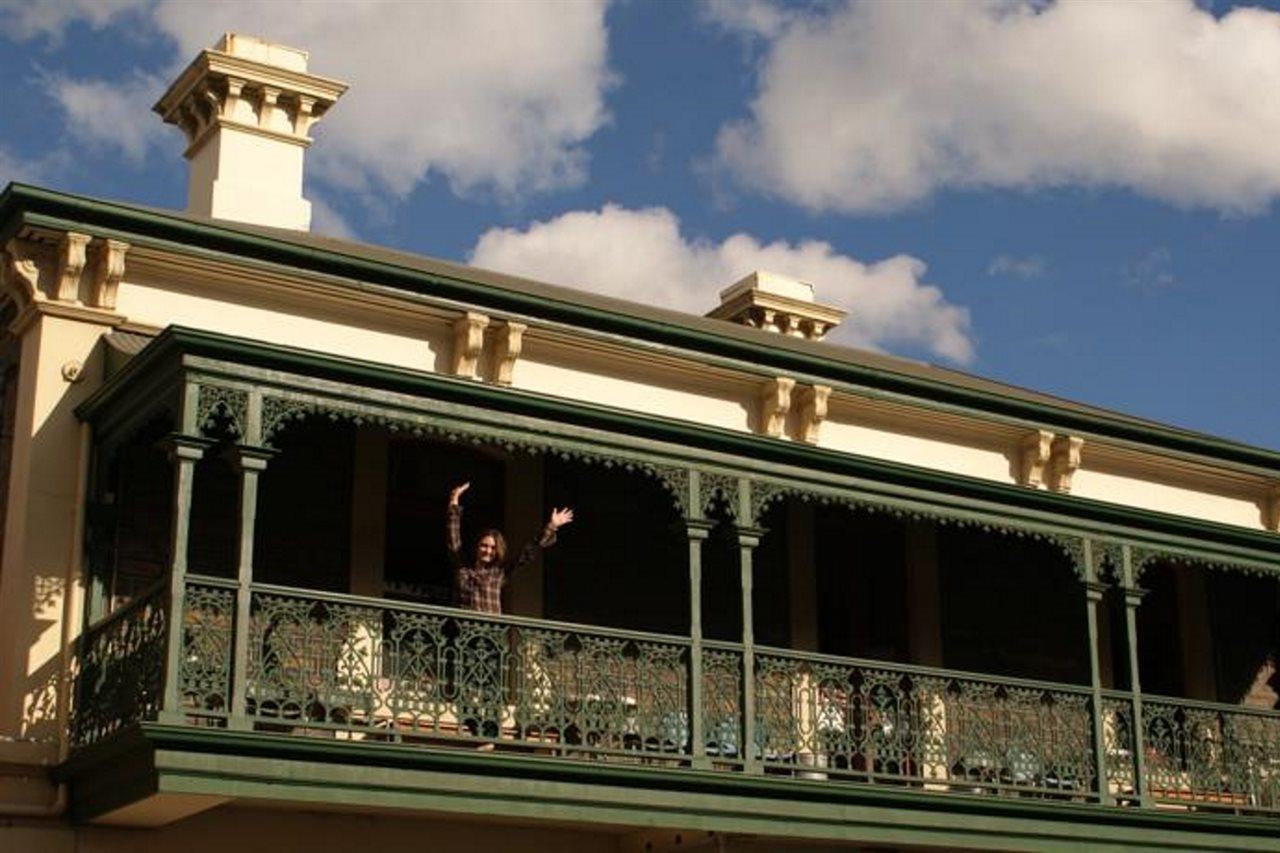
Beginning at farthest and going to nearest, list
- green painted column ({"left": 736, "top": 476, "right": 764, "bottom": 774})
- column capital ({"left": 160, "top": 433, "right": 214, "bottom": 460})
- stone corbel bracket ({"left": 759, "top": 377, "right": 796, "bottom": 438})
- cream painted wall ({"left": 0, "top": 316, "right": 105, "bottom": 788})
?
stone corbel bracket ({"left": 759, "top": 377, "right": 796, "bottom": 438}), green painted column ({"left": 736, "top": 476, "right": 764, "bottom": 774}), cream painted wall ({"left": 0, "top": 316, "right": 105, "bottom": 788}), column capital ({"left": 160, "top": 433, "right": 214, "bottom": 460})

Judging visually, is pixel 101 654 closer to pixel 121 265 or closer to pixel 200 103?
pixel 121 265

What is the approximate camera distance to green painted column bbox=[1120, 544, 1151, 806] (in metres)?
17.3

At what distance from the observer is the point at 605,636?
1509cm

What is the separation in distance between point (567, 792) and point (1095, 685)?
15.9 feet

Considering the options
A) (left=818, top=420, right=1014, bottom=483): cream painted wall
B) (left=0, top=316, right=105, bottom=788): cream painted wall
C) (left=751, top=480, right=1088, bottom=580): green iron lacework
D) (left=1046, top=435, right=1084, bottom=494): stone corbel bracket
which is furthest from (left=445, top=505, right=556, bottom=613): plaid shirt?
(left=1046, top=435, right=1084, bottom=494): stone corbel bracket

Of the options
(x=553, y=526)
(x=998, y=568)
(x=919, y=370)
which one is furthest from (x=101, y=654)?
(x=919, y=370)

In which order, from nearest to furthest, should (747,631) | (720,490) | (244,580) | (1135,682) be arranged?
(244,580), (747,631), (720,490), (1135,682)

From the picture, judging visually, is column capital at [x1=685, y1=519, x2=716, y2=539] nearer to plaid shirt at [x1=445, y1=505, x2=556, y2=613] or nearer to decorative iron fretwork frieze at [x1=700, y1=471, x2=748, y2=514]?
decorative iron fretwork frieze at [x1=700, y1=471, x2=748, y2=514]

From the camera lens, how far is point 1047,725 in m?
17.1

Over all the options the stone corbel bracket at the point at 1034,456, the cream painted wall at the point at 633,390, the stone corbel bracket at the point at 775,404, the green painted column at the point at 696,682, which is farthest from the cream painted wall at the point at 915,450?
the green painted column at the point at 696,682

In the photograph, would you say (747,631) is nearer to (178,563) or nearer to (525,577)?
(525,577)

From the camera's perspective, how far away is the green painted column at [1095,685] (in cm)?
1706

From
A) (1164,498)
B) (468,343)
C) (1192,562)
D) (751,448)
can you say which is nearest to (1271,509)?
(1164,498)

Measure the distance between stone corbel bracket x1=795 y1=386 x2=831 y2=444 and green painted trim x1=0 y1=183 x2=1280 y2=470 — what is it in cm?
15
